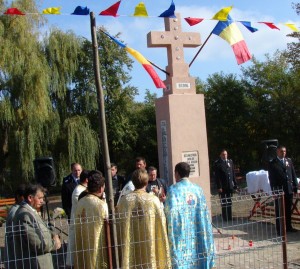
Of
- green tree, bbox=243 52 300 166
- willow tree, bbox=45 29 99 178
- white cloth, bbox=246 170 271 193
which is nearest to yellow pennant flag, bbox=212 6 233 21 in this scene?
white cloth, bbox=246 170 271 193

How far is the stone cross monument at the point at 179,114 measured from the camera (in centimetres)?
757

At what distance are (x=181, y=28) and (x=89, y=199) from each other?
4.13 m

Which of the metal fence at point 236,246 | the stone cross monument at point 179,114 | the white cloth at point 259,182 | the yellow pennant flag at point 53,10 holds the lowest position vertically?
the metal fence at point 236,246

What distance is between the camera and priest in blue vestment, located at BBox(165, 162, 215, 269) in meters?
5.33

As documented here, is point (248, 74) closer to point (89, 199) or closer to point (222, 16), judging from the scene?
point (222, 16)

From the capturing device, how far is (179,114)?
7.62 m

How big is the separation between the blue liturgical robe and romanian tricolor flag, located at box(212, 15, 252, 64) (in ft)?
8.27

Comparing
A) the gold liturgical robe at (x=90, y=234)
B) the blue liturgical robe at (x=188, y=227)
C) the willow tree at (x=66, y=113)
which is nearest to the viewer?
the gold liturgical robe at (x=90, y=234)

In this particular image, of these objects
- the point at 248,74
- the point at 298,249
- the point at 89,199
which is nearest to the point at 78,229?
the point at 89,199

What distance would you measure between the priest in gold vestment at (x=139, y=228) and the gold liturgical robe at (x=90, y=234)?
0.19 meters

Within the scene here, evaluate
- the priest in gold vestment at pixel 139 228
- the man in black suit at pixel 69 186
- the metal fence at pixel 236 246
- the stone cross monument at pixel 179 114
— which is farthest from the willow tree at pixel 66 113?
the priest in gold vestment at pixel 139 228

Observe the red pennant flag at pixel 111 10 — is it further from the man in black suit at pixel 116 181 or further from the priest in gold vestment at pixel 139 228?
the man in black suit at pixel 116 181

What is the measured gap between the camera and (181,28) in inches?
313

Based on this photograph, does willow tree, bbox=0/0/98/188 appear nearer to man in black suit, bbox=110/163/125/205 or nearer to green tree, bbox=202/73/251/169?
green tree, bbox=202/73/251/169
